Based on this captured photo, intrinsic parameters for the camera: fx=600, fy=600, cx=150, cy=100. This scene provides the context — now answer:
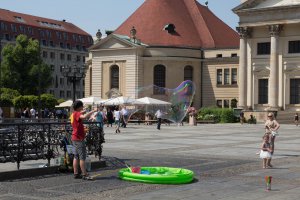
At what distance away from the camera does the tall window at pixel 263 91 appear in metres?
67.6

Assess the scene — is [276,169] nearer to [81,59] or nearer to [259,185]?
[259,185]

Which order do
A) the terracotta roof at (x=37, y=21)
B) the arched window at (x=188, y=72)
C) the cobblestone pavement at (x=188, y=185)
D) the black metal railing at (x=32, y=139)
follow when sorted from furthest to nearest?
the terracotta roof at (x=37, y=21), the arched window at (x=188, y=72), the black metal railing at (x=32, y=139), the cobblestone pavement at (x=188, y=185)

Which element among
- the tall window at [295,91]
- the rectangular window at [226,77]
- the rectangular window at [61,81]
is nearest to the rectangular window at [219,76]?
the rectangular window at [226,77]

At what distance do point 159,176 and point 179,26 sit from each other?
224 ft

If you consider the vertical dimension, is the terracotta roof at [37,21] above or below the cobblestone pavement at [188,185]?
above

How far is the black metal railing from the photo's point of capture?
1509 cm

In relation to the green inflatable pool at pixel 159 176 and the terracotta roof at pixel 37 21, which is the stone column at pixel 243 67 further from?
the terracotta roof at pixel 37 21

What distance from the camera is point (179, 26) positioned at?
81062 millimetres

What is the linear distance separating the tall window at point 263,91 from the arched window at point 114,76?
19.6 m

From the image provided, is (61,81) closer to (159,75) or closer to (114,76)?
(114,76)

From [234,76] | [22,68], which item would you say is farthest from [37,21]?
[234,76]

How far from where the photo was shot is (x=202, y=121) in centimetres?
6388

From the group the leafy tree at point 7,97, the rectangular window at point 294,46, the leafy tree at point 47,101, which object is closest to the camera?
the rectangular window at point 294,46

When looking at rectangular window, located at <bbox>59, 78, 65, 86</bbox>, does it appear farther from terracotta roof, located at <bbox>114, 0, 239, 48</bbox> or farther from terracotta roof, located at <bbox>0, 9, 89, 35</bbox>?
terracotta roof, located at <bbox>114, 0, 239, 48</bbox>
